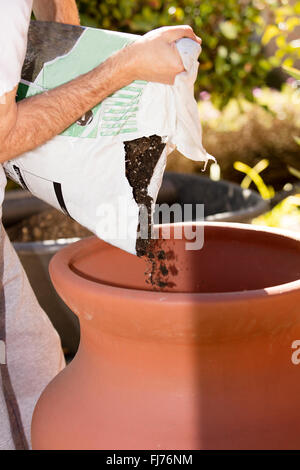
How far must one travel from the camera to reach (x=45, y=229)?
10.6ft

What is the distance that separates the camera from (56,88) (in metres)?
1.28

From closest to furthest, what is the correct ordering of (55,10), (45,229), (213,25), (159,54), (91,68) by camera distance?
(159,54) → (91,68) → (55,10) → (45,229) → (213,25)

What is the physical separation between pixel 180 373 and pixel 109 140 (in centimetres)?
47

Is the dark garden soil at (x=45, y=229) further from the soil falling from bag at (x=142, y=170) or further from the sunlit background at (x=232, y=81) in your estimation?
the soil falling from bag at (x=142, y=170)

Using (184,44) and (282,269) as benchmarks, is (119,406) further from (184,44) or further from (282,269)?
(184,44)

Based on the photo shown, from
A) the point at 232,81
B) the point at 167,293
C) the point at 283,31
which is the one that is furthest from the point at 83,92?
the point at 232,81

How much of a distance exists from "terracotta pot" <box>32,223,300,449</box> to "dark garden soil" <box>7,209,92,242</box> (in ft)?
6.57

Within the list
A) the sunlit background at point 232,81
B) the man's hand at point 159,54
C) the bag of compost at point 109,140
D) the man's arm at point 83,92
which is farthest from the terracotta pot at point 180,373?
the sunlit background at point 232,81

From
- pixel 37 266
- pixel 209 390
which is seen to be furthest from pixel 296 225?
pixel 209 390

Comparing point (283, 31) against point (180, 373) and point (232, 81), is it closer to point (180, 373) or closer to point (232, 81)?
point (232, 81)

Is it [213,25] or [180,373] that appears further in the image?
[213,25]

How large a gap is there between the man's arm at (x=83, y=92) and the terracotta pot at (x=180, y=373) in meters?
0.28

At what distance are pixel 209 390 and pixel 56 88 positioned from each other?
2.10ft

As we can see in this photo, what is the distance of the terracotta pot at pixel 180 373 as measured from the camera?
1.04m
